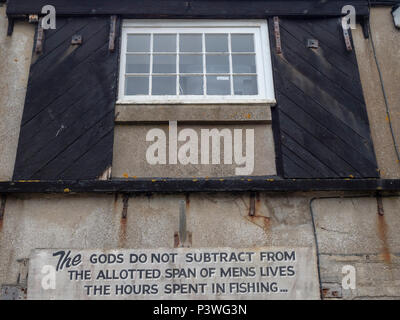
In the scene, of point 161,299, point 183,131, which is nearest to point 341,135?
point 183,131

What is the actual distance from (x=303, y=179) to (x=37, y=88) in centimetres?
359

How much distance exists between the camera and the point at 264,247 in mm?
5129

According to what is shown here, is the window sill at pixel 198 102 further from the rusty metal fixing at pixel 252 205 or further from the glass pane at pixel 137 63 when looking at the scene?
the rusty metal fixing at pixel 252 205

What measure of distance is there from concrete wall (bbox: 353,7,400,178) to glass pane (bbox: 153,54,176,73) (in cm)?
260

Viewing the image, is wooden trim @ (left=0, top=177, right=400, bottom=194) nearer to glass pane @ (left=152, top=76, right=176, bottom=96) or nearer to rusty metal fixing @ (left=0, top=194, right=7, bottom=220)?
rusty metal fixing @ (left=0, top=194, right=7, bottom=220)

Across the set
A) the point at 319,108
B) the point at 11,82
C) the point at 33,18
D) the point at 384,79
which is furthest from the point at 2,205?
the point at 384,79

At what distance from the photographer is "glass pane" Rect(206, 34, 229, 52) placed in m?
6.41

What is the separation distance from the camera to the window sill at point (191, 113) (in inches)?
226

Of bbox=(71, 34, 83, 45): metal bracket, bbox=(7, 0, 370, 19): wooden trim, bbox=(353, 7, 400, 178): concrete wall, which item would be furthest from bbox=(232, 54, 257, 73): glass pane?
bbox=(71, 34, 83, 45): metal bracket

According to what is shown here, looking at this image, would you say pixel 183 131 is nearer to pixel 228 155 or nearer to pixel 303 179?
pixel 228 155

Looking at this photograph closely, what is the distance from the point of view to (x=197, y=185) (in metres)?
5.26

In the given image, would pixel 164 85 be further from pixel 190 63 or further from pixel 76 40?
pixel 76 40

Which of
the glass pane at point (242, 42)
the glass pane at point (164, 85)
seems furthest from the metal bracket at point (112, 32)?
the glass pane at point (242, 42)

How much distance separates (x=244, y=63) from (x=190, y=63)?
2.46 feet
